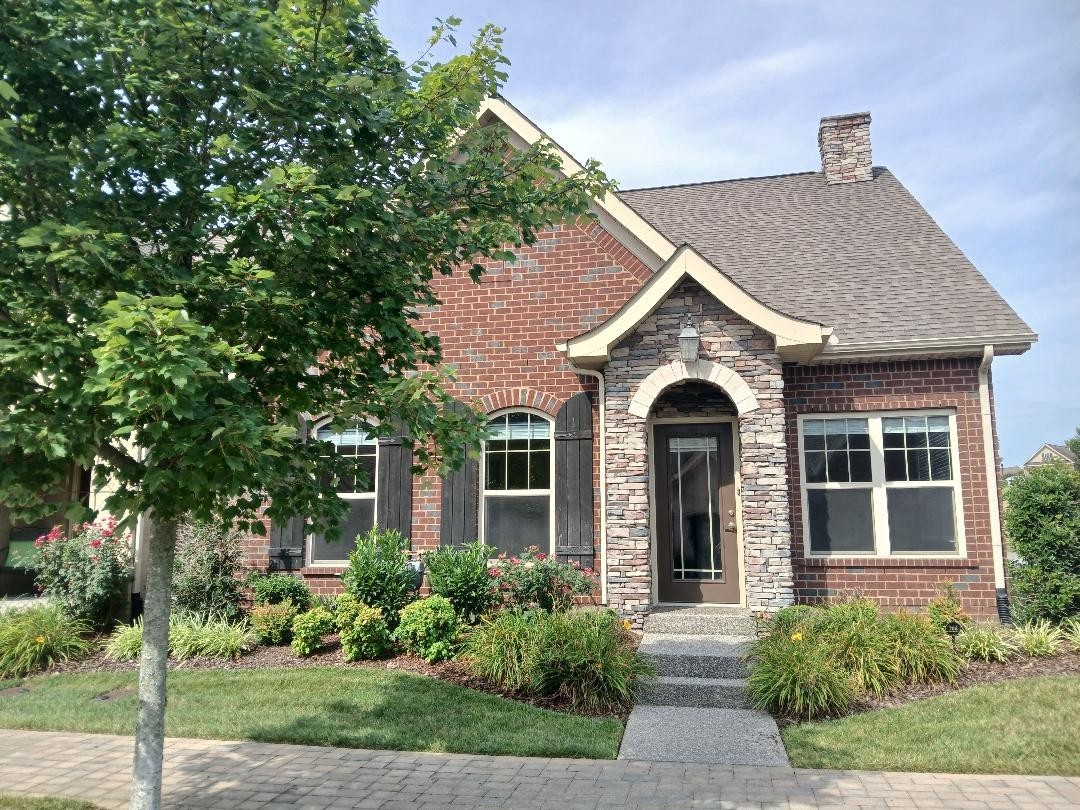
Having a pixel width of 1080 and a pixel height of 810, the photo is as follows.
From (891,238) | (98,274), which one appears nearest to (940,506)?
(891,238)

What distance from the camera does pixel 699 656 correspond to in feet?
25.5

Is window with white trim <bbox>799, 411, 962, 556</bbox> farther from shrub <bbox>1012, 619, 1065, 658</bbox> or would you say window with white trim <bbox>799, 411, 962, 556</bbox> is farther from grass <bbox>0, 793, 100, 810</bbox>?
grass <bbox>0, 793, 100, 810</bbox>

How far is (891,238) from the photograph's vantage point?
1196 cm

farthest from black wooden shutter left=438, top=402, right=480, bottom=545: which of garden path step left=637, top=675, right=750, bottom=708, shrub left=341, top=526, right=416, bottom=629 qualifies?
garden path step left=637, top=675, right=750, bottom=708

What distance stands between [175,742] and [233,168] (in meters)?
4.86

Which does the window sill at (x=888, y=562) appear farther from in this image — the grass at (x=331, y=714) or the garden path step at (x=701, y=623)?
the grass at (x=331, y=714)

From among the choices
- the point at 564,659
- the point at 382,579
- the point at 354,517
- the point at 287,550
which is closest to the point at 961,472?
the point at 564,659

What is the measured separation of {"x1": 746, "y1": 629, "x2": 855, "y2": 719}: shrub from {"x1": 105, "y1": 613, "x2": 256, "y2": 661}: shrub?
5.92m

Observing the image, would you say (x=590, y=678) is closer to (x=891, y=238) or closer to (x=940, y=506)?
(x=940, y=506)

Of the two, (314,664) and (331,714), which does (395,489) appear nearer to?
(314,664)

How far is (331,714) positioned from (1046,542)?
8150 millimetres

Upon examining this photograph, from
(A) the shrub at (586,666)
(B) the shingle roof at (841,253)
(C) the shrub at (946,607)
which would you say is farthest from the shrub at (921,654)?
(B) the shingle roof at (841,253)

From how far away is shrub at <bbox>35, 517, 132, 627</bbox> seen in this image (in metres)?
10.2

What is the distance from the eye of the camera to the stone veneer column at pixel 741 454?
8.90 metres
